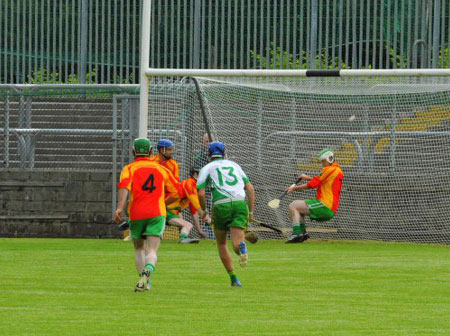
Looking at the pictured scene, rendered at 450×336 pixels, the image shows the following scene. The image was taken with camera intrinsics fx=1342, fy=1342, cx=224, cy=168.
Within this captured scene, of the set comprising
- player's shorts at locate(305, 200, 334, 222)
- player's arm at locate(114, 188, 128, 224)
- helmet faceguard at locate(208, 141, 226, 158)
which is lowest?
player's shorts at locate(305, 200, 334, 222)

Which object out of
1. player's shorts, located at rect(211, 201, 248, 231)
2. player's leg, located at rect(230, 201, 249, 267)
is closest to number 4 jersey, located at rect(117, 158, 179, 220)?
player's shorts, located at rect(211, 201, 248, 231)

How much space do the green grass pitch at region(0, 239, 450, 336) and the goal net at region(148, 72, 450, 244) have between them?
2240mm

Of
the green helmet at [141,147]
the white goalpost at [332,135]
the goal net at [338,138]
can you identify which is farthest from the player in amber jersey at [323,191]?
the green helmet at [141,147]

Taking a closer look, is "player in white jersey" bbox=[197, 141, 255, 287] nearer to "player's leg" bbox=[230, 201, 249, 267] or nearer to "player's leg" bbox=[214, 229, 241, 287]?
"player's leg" bbox=[230, 201, 249, 267]

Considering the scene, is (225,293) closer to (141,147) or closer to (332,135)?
(141,147)

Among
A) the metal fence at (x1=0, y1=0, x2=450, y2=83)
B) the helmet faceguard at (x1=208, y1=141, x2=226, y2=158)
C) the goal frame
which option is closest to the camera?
the helmet faceguard at (x1=208, y1=141, x2=226, y2=158)

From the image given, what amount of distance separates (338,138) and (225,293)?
34.7 feet

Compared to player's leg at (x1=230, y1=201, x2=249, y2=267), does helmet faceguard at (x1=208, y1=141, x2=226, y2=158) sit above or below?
above

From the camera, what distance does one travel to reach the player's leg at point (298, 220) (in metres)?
22.8

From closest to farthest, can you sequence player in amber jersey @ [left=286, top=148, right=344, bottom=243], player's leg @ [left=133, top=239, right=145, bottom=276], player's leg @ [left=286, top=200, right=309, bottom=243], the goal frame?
player's leg @ [left=133, top=239, right=145, bottom=276], the goal frame, player in amber jersey @ [left=286, top=148, right=344, bottom=243], player's leg @ [left=286, top=200, right=309, bottom=243]

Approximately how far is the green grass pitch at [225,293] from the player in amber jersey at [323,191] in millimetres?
1439

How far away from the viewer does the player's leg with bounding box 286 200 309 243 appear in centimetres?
2277

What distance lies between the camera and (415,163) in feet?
76.3

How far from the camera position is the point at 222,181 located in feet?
48.9
